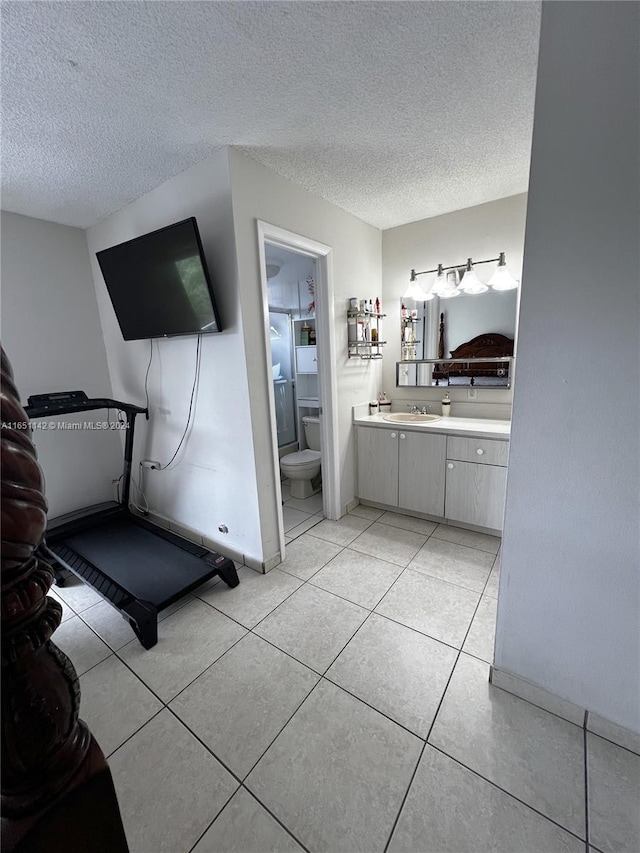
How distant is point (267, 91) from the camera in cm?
142

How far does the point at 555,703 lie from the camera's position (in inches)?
52.3

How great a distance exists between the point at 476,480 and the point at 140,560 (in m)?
2.31

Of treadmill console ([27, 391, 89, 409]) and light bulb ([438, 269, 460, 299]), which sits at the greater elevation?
light bulb ([438, 269, 460, 299])

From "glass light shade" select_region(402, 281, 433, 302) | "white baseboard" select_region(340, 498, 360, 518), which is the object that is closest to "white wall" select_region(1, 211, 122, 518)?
"white baseboard" select_region(340, 498, 360, 518)

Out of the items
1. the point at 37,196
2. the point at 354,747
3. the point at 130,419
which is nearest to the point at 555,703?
the point at 354,747

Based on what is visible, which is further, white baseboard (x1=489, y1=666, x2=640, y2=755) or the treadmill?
the treadmill

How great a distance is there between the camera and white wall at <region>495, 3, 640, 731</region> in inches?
39.2

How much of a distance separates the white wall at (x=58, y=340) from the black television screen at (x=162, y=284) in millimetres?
596

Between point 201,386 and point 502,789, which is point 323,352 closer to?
point 201,386

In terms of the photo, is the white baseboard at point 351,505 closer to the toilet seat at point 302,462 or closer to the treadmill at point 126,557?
the toilet seat at point 302,462

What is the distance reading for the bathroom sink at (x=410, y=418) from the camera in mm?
2877

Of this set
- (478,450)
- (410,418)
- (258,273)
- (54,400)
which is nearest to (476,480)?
(478,450)

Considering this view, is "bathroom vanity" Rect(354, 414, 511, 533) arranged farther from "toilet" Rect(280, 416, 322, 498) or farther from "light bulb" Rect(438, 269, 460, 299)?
"light bulb" Rect(438, 269, 460, 299)

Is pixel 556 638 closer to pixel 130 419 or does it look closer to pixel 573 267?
pixel 573 267
